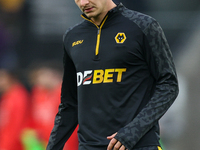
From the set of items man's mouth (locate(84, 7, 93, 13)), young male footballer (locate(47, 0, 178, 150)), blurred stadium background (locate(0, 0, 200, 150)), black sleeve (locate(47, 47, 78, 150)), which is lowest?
blurred stadium background (locate(0, 0, 200, 150))

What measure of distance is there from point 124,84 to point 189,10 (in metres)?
3.58

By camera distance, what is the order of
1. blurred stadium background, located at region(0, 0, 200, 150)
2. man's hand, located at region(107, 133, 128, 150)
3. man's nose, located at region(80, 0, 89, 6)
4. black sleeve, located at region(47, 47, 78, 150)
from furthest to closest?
blurred stadium background, located at region(0, 0, 200, 150), black sleeve, located at region(47, 47, 78, 150), man's nose, located at region(80, 0, 89, 6), man's hand, located at region(107, 133, 128, 150)

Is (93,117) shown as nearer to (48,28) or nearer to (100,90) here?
(100,90)

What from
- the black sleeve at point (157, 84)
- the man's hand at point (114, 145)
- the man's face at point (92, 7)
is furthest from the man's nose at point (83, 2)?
the man's hand at point (114, 145)

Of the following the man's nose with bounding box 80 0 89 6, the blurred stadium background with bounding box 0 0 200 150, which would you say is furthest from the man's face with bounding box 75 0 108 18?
the blurred stadium background with bounding box 0 0 200 150

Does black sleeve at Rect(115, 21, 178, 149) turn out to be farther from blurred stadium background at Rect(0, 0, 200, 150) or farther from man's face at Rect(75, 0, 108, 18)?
blurred stadium background at Rect(0, 0, 200, 150)

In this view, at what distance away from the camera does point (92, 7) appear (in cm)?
182

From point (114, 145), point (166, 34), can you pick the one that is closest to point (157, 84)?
point (114, 145)

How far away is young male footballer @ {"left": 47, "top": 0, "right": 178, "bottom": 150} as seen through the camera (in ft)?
5.50

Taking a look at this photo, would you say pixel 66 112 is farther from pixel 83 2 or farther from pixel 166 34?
pixel 166 34

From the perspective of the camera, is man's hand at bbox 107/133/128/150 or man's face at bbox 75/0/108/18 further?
man's face at bbox 75/0/108/18

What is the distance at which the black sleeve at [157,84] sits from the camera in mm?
1631

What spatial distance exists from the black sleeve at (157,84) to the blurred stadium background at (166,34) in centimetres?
316

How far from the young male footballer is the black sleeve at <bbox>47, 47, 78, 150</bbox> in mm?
219
